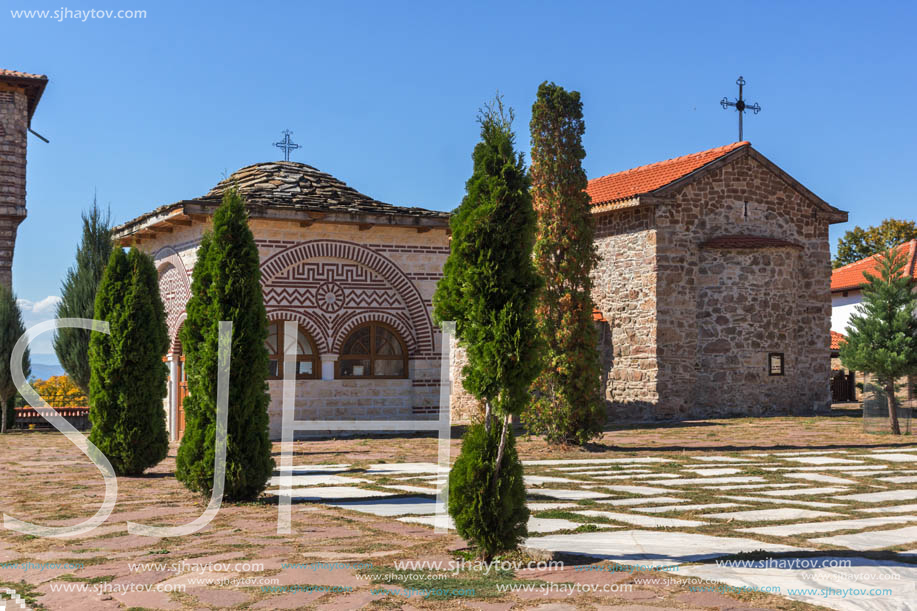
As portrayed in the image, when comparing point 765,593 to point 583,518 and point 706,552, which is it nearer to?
point 706,552

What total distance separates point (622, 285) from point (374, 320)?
6.39m

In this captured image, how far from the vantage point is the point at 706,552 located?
5660 mm

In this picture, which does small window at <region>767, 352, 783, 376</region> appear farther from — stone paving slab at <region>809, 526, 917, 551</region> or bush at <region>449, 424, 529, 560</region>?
bush at <region>449, 424, 529, 560</region>

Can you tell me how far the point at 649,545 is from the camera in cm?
592

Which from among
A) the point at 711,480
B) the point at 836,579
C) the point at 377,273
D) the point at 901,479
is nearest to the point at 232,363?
the point at 711,480

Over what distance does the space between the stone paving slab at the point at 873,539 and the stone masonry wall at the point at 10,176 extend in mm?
23784

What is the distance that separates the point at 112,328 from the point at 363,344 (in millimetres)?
6903

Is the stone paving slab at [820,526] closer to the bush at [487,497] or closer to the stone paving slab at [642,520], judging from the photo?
the stone paving slab at [642,520]

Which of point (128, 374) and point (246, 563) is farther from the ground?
point (128, 374)

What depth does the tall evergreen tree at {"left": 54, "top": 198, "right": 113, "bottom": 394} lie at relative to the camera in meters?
21.7

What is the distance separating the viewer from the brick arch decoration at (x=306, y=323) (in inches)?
645

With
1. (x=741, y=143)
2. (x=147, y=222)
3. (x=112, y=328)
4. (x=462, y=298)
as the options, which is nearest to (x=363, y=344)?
(x=147, y=222)

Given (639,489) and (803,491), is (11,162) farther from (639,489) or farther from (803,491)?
(803,491)

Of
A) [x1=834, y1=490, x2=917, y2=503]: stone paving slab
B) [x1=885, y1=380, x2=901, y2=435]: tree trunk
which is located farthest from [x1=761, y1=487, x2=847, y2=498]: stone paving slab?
[x1=885, y1=380, x2=901, y2=435]: tree trunk
